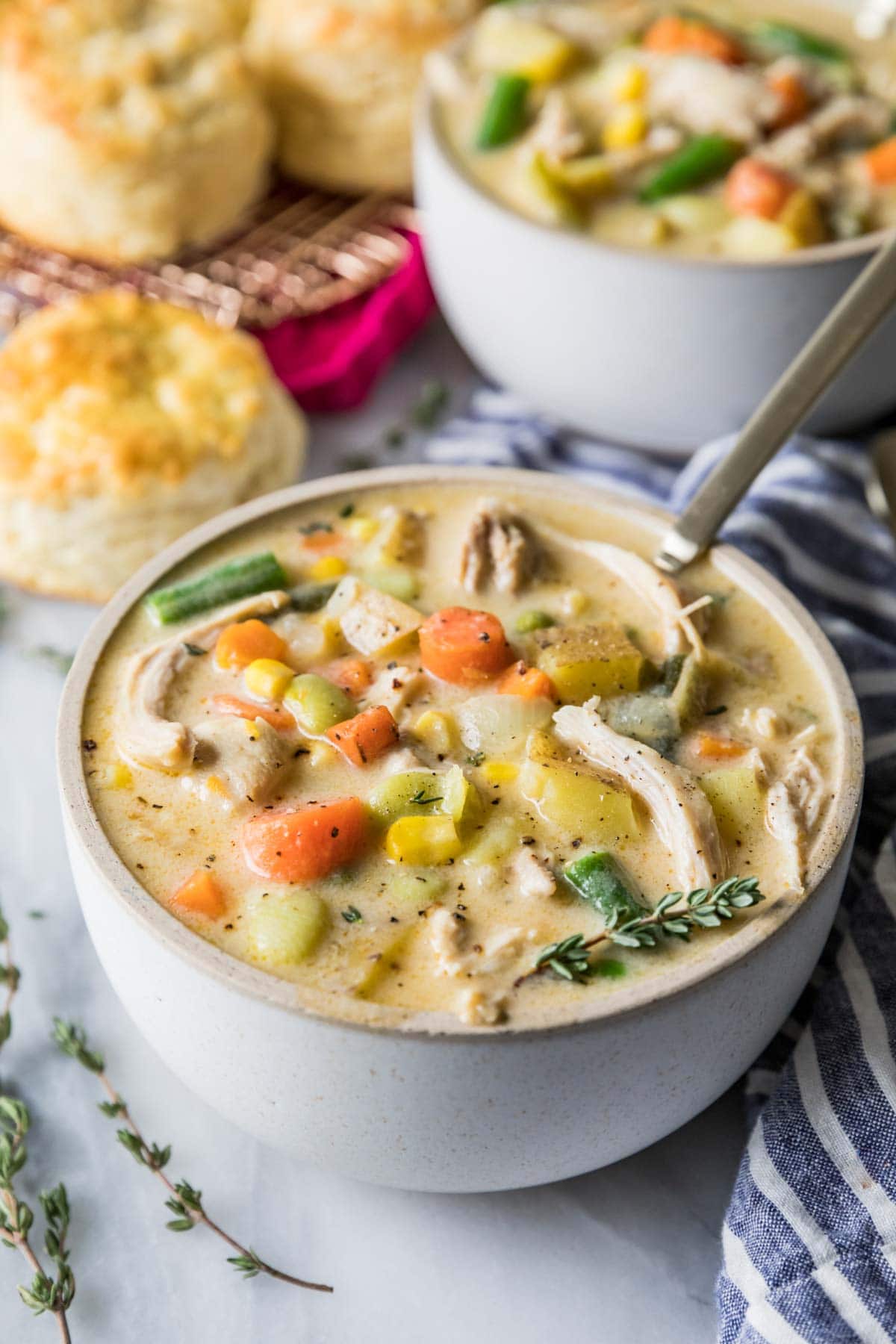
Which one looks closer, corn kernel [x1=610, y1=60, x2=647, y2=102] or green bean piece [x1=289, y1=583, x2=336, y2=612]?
green bean piece [x1=289, y1=583, x2=336, y2=612]

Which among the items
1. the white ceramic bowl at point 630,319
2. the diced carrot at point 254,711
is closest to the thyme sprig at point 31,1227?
the diced carrot at point 254,711

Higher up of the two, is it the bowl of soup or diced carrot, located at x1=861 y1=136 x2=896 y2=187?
diced carrot, located at x1=861 y1=136 x2=896 y2=187

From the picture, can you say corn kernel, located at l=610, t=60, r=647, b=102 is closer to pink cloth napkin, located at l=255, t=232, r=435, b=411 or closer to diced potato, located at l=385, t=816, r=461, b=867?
pink cloth napkin, located at l=255, t=232, r=435, b=411

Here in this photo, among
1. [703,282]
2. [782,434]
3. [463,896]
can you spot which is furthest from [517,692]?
[703,282]

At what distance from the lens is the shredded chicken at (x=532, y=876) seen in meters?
1.81

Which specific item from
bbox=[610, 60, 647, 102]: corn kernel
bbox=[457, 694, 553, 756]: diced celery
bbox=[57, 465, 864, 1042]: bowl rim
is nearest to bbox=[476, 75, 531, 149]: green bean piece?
bbox=[610, 60, 647, 102]: corn kernel

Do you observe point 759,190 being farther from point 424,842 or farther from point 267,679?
point 424,842

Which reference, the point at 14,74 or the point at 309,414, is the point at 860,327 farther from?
the point at 14,74

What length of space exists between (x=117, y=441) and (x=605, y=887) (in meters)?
1.66

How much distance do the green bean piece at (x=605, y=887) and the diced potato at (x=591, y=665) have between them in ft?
1.02

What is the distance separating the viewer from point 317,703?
6.75 ft

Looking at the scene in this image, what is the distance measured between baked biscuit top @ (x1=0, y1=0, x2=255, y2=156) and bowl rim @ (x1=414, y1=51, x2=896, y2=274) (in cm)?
75

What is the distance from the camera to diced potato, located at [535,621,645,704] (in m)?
2.08

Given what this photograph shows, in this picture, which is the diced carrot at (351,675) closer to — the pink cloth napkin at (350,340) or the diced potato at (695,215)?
the diced potato at (695,215)
